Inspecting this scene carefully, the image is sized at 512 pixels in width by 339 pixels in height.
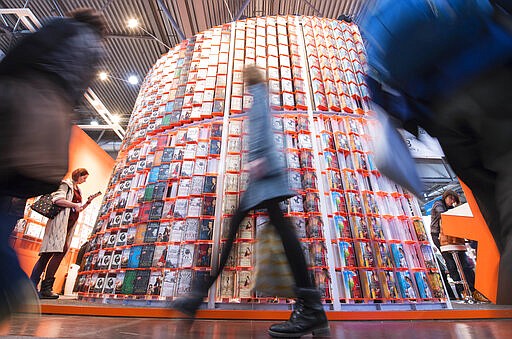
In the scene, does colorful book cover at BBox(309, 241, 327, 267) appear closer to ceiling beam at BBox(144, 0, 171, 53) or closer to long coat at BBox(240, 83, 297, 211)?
long coat at BBox(240, 83, 297, 211)

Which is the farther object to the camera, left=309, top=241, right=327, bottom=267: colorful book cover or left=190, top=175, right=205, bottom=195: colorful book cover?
left=190, top=175, right=205, bottom=195: colorful book cover

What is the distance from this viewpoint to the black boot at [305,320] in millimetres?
1288

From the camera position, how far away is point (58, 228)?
3.06 m

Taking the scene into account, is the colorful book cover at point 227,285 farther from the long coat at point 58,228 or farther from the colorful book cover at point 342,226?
the long coat at point 58,228

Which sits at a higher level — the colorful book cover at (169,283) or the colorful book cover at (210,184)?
the colorful book cover at (210,184)

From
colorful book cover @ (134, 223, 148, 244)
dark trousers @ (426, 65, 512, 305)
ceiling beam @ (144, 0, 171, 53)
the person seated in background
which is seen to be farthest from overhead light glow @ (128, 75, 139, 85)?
dark trousers @ (426, 65, 512, 305)

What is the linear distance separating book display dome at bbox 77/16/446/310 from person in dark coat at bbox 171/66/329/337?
51 centimetres

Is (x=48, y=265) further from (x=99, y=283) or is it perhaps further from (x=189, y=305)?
(x=189, y=305)

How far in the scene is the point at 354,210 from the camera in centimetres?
275

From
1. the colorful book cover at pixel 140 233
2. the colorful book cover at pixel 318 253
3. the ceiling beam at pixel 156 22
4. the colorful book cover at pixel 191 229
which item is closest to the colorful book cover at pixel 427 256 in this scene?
the colorful book cover at pixel 318 253

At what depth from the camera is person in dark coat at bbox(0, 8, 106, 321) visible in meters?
0.74

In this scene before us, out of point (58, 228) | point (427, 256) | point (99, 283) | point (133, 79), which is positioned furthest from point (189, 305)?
point (133, 79)

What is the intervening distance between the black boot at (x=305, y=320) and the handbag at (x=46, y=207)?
3.00 meters

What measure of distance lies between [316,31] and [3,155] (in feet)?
13.8
